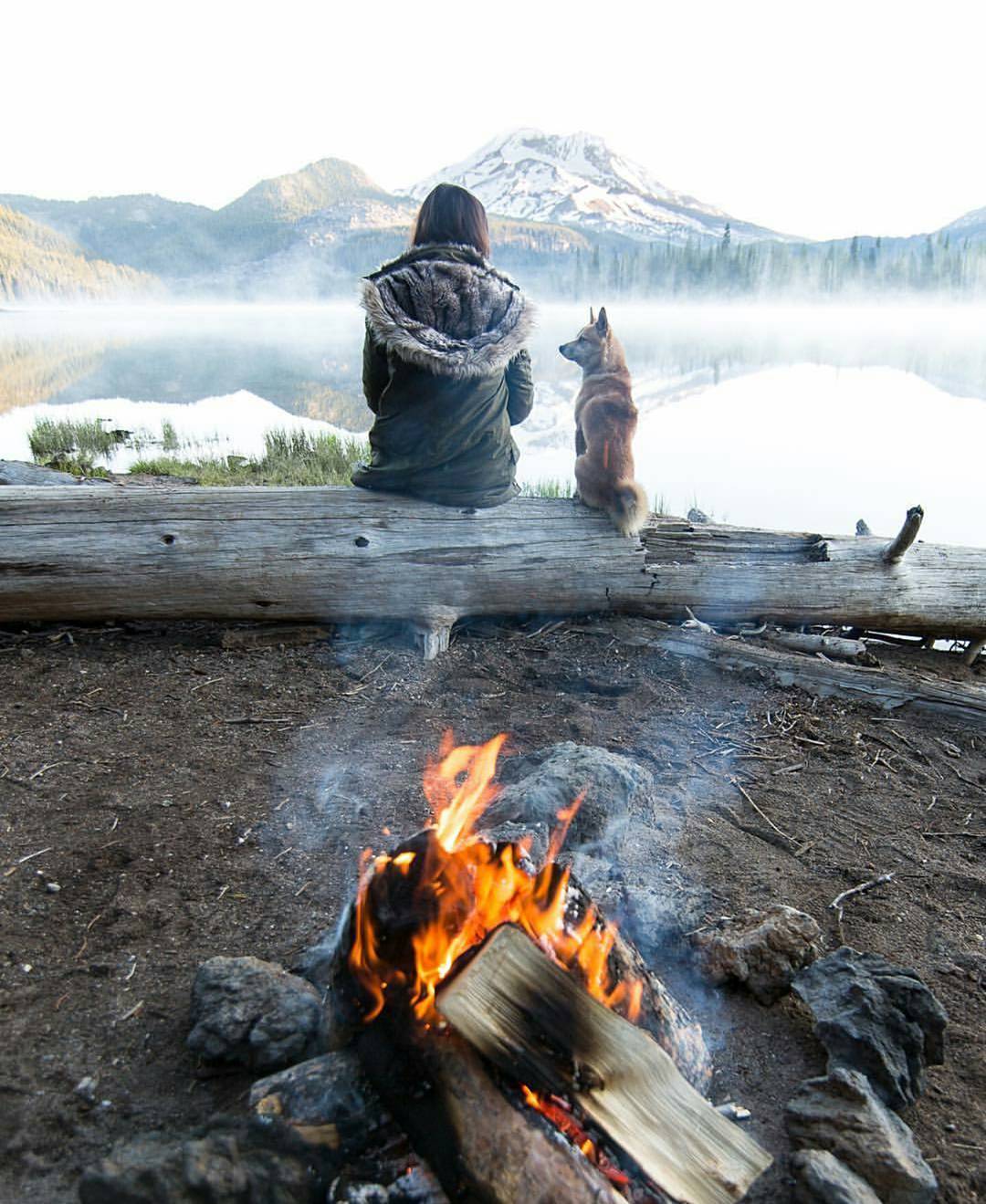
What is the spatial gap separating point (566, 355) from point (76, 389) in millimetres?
18756

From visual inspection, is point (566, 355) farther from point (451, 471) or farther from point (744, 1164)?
point (744, 1164)

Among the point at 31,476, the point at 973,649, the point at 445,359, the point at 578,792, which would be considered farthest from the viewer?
the point at 31,476

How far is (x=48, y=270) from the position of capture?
94812 millimetres

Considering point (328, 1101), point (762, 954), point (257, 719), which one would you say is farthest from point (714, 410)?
point (328, 1101)

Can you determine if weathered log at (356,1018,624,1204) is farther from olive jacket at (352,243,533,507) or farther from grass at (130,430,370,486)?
grass at (130,430,370,486)

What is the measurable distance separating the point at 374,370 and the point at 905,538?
149 inches

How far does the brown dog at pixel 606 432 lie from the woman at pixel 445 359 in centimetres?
57

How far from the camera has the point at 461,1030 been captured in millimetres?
1745

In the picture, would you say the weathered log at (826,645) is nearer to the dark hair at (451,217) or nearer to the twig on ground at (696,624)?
the twig on ground at (696,624)

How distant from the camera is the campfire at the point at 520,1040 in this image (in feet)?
5.44

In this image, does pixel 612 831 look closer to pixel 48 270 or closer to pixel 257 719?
pixel 257 719

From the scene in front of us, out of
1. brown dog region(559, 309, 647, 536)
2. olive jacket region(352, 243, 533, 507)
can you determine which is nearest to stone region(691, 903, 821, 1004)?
brown dog region(559, 309, 647, 536)

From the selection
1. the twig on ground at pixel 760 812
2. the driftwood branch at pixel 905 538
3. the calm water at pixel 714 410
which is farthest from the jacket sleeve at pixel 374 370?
the driftwood branch at pixel 905 538

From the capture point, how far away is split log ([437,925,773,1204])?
1.68 metres
